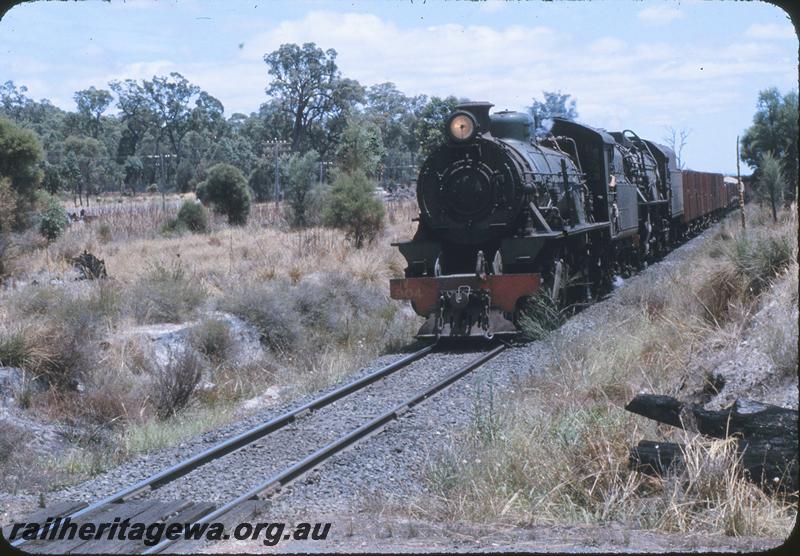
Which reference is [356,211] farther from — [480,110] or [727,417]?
[727,417]

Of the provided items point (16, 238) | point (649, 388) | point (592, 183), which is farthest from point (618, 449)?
point (16, 238)

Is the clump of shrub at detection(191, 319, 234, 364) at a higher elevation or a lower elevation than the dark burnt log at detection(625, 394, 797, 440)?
lower

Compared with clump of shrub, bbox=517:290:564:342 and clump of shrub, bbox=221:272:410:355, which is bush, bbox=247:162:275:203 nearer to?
clump of shrub, bbox=221:272:410:355

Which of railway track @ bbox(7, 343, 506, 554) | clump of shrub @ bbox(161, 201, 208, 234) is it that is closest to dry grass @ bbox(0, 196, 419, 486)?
railway track @ bbox(7, 343, 506, 554)

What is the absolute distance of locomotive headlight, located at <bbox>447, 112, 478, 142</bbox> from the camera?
1411 centimetres

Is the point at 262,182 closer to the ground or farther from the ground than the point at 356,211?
farther from the ground

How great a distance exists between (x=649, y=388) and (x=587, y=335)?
3.11 metres

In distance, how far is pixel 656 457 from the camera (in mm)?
6445

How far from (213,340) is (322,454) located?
22.9ft

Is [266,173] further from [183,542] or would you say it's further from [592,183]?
[183,542]

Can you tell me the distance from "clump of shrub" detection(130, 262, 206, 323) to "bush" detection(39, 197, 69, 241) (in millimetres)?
12259

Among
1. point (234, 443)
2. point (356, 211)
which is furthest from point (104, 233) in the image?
point (234, 443)

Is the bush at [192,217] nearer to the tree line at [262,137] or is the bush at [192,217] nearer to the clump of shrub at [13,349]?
the tree line at [262,137]

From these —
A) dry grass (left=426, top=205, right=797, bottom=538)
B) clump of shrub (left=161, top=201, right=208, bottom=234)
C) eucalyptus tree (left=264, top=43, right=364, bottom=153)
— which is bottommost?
dry grass (left=426, top=205, right=797, bottom=538)
